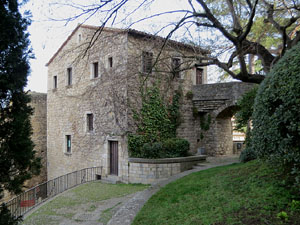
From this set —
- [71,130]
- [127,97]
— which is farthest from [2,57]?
[71,130]

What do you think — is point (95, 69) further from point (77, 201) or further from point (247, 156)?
point (247, 156)

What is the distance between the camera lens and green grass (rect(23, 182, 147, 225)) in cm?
728

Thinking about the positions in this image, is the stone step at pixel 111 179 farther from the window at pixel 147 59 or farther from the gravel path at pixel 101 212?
the window at pixel 147 59

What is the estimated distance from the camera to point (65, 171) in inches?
622

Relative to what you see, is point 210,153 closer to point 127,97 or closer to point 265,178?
point 127,97

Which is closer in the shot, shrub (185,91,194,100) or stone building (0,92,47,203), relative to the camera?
shrub (185,91,194,100)

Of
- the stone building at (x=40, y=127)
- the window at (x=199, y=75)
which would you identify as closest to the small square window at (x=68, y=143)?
the stone building at (x=40, y=127)

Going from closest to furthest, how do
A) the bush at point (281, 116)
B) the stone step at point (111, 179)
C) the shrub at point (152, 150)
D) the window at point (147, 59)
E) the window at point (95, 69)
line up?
the bush at point (281, 116), the window at point (147, 59), the shrub at point (152, 150), the stone step at point (111, 179), the window at point (95, 69)

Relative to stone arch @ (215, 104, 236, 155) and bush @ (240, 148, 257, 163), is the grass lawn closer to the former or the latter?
bush @ (240, 148, 257, 163)

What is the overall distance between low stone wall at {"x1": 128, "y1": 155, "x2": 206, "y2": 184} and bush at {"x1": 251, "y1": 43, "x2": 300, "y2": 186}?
6.29 m

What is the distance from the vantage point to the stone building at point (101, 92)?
38.1ft

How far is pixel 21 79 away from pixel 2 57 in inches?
18.2

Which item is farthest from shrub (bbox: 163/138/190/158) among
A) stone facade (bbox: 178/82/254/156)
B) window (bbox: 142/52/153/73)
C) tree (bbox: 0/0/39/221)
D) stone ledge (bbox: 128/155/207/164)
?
tree (bbox: 0/0/39/221)

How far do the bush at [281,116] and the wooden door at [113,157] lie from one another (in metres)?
8.54
